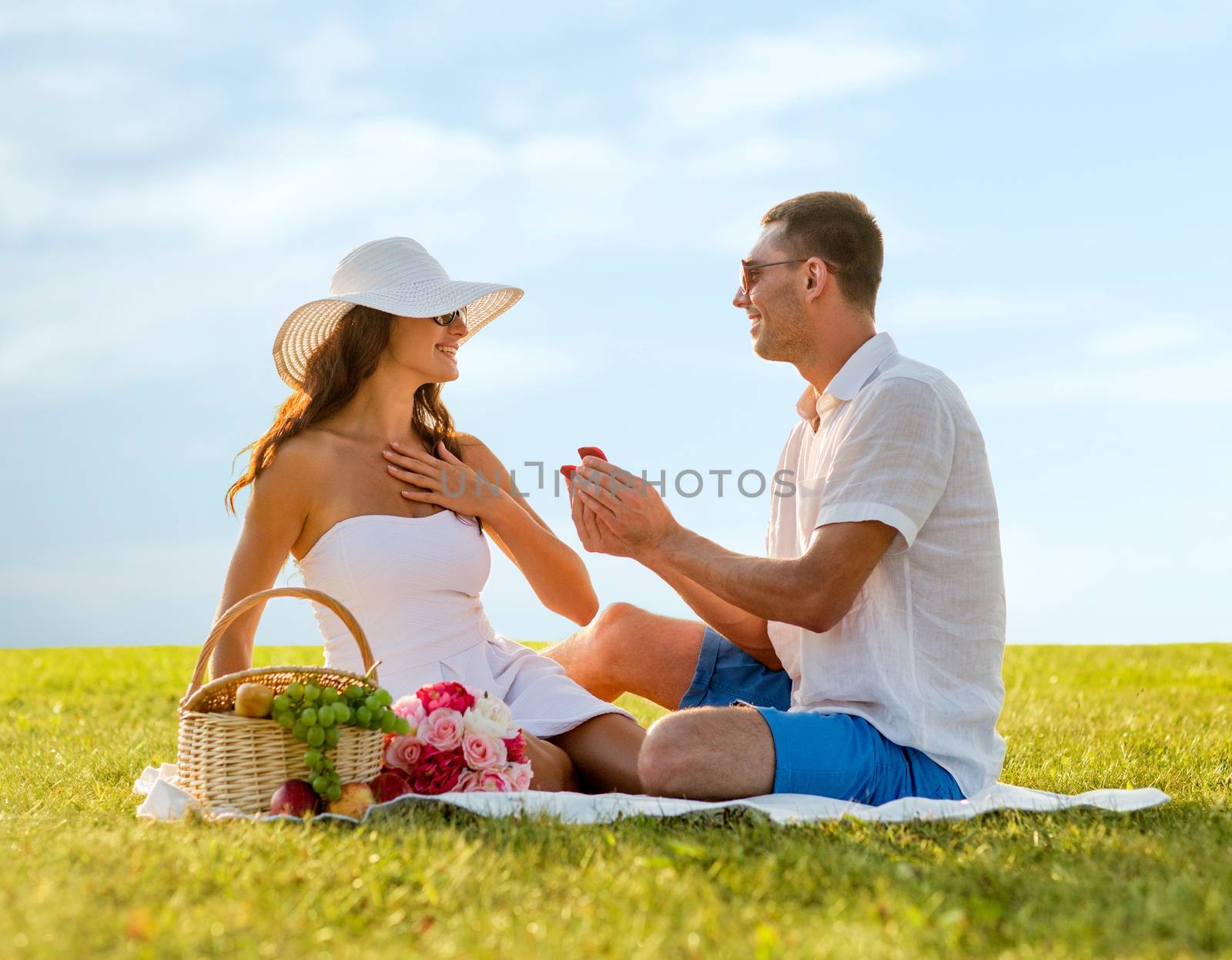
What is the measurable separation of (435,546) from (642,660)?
111 cm

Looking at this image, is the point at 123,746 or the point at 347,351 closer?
the point at 347,351

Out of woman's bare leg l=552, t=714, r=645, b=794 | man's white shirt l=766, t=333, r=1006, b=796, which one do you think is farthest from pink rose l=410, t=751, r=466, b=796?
man's white shirt l=766, t=333, r=1006, b=796

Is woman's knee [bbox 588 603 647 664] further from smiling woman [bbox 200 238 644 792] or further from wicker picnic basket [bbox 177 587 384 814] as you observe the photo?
wicker picnic basket [bbox 177 587 384 814]

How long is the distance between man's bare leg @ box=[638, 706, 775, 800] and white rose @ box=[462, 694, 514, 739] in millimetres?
506

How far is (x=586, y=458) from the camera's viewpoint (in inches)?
169

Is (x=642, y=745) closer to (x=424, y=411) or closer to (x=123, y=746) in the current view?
(x=424, y=411)

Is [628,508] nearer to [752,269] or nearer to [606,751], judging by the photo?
[606,751]

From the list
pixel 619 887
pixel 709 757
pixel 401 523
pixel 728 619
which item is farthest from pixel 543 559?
pixel 619 887

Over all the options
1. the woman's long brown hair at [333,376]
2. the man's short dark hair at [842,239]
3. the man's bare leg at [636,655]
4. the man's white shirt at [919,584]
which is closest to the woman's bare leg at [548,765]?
the man's bare leg at [636,655]

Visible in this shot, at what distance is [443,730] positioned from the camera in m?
3.86

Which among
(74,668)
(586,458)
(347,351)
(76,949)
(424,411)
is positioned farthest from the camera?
(74,668)

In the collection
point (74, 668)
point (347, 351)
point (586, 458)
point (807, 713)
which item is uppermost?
point (347, 351)

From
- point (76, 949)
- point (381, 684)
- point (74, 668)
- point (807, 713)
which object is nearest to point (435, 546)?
point (381, 684)

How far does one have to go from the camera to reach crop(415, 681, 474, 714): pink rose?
12.7 feet
